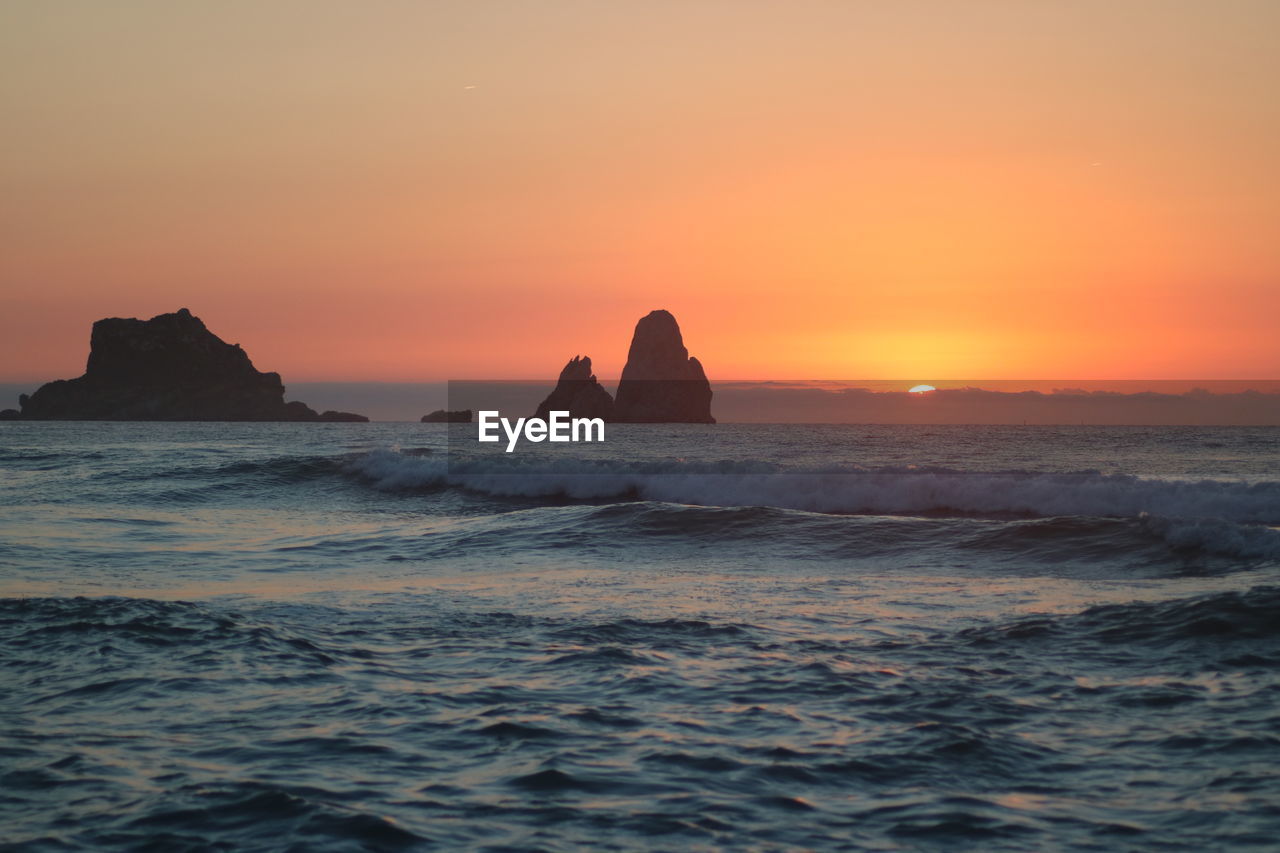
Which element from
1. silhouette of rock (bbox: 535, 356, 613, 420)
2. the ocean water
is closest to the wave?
the ocean water

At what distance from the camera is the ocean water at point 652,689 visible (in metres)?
5.32

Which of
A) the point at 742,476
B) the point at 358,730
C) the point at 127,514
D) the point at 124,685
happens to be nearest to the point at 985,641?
the point at 358,730

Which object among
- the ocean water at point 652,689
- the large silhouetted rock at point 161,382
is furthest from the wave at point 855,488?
the large silhouetted rock at point 161,382

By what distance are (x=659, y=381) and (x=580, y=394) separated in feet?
48.1

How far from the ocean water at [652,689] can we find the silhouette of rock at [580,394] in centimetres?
13161

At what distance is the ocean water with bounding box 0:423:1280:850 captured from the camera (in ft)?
17.5

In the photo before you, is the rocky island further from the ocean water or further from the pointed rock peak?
the ocean water

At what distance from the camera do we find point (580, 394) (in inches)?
5979

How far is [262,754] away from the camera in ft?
20.7

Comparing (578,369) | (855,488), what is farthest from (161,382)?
(855,488)

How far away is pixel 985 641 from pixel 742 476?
59.5 feet

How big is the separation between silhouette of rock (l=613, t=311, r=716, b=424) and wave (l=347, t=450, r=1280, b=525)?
12509cm

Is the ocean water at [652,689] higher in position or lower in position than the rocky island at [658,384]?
lower

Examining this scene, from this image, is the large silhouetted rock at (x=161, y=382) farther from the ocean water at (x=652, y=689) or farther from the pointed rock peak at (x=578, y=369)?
the ocean water at (x=652, y=689)
